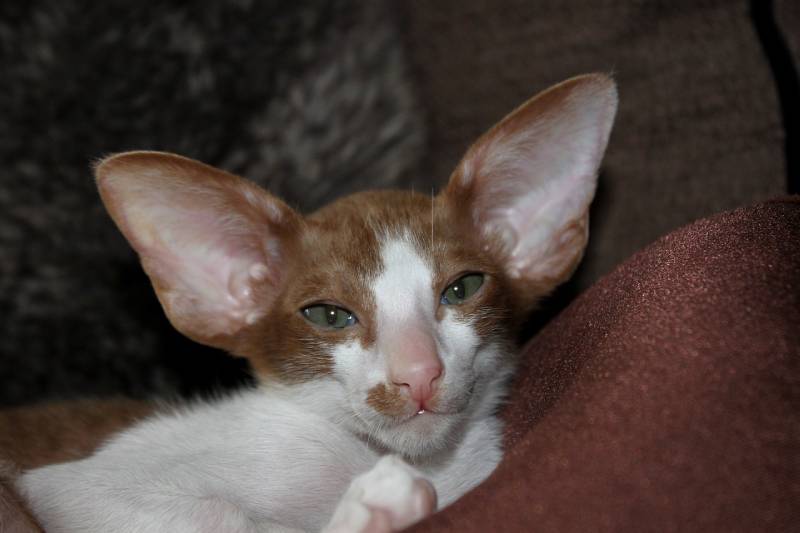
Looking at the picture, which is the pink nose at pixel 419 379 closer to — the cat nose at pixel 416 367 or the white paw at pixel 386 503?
the cat nose at pixel 416 367

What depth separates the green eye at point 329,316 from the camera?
1368 mm

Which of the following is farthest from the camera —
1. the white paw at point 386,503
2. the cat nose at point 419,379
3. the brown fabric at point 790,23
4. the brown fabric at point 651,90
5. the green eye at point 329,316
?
the brown fabric at point 651,90

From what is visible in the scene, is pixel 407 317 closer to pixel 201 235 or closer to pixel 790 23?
pixel 201 235

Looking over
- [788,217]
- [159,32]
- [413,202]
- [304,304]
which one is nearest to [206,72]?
[159,32]

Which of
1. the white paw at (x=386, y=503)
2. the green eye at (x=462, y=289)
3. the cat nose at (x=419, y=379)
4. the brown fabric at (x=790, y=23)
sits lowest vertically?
the green eye at (x=462, y=289)

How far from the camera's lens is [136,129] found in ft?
6.77

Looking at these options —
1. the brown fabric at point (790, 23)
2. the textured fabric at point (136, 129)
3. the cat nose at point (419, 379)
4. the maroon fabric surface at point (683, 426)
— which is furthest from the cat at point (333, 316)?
the textured fabric at point (136, 129)

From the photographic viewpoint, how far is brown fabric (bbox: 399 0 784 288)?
1.68 m

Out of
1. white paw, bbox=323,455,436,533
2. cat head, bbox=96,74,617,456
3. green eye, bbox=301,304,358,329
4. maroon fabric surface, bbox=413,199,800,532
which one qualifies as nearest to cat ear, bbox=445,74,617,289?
cat head, bbox=96,74,617,456

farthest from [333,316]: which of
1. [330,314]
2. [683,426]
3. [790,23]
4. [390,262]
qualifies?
[790,23]

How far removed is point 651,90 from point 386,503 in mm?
1147

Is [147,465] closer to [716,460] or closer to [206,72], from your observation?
[716,460]

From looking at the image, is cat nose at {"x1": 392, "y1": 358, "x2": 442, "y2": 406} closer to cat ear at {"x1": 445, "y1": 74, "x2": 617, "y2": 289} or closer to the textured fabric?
cat ear at {"x1": 445, "y1": 74, "x2": 617, "y2": 289}

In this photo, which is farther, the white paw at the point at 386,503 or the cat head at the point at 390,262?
the cat head at the point at 390,262
